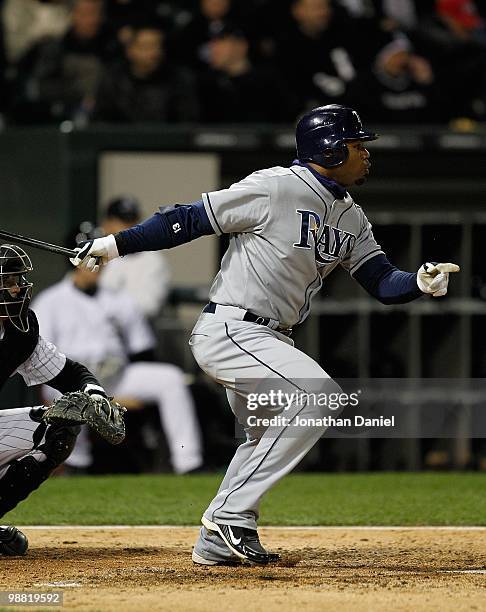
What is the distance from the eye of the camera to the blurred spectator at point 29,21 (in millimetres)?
10375

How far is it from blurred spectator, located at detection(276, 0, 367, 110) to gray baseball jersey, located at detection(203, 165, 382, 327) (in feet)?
15.6

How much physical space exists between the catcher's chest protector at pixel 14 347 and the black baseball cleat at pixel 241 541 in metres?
0.92

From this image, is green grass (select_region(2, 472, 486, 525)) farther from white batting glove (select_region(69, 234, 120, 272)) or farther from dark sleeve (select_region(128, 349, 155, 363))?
white batting glove (select_region(69, 234, 120, 272))

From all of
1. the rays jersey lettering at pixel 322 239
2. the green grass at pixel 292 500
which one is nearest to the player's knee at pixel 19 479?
the green grass at pixel 292 500

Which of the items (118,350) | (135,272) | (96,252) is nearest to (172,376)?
(118,350)

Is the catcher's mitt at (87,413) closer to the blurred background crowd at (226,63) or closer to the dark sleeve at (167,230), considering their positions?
the dark sleeve at (167,230)

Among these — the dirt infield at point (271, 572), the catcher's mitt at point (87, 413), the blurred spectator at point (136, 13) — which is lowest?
the dirt infield at point (271, 572)

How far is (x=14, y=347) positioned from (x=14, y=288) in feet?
0.73

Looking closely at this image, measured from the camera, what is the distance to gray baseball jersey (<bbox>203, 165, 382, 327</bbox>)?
4.84m

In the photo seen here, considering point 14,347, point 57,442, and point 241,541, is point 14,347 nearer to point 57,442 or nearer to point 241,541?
point 57,442

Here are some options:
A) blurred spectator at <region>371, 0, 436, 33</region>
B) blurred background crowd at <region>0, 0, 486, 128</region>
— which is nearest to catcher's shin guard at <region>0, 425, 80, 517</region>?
blurred background crowd at <region>0, 0, 486, 128</region>

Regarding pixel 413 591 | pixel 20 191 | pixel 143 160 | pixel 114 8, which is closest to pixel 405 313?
pixel 143 160

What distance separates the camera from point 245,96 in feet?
30.7

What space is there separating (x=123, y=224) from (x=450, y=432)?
2.54 m
